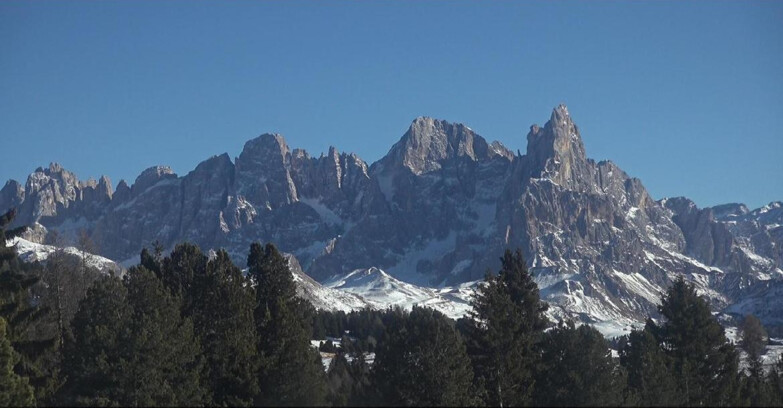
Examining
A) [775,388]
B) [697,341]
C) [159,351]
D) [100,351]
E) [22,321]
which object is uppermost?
[697,341]

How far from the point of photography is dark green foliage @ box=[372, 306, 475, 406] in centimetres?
5662

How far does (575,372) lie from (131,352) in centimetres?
2942

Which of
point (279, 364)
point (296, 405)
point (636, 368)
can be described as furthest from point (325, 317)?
point (296, 405)

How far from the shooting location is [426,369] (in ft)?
188

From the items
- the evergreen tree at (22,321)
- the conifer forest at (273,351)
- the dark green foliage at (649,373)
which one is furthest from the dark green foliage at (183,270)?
the dark green foliage at (649,373)

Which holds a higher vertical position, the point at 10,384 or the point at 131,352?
the point at 131,352

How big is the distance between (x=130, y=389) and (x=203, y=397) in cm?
715

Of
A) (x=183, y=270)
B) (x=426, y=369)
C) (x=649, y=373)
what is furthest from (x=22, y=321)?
(x=649, y=373)

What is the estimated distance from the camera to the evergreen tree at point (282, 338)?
5472 centimetres

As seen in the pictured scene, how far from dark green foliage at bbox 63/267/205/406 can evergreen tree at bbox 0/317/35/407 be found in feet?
8.00

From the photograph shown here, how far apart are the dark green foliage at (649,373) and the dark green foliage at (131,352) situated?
29295mm

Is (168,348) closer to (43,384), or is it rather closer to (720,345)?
(43,384)

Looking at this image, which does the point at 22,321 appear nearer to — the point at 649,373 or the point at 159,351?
the point at 159,351

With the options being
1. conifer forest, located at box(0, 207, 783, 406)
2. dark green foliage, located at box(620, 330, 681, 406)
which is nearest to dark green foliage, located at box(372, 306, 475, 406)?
conifer forest, located at box(0, 207, 783, 406)
